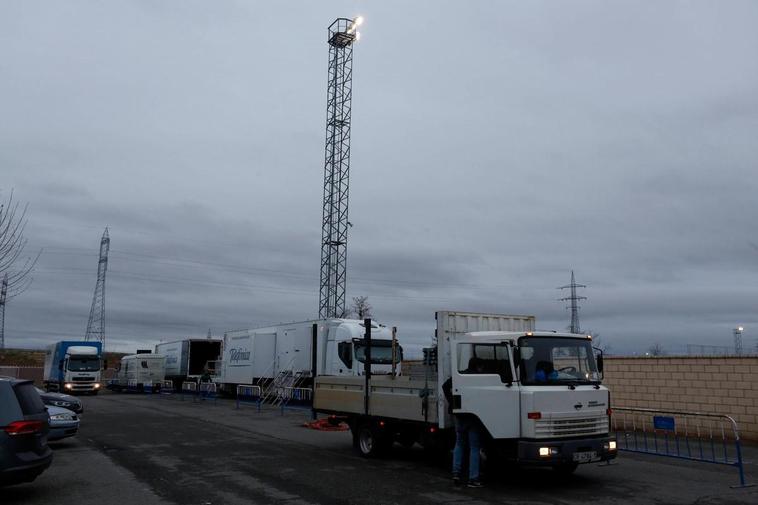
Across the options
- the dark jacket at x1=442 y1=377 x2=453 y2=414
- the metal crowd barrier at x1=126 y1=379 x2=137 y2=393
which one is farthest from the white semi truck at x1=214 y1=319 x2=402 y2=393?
the dark jacket at x1=442 y1=377 x2=453 y2=414

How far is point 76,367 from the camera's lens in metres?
39.9

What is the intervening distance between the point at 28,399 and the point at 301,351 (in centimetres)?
2115

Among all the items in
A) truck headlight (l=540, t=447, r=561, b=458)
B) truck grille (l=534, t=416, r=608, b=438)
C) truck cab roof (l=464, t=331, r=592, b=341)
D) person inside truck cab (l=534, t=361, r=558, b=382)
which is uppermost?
truck cab roof (l=464, t=331, r=592, b=341)

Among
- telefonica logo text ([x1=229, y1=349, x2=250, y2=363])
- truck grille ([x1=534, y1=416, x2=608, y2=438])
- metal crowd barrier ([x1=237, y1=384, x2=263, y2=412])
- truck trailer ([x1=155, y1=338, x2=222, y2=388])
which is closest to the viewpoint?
truck grille ([x1=534, y1=416, x2=608, y2=438])

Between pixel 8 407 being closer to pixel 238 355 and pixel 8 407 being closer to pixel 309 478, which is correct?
pixel 309 478

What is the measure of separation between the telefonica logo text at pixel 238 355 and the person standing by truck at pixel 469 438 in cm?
2509

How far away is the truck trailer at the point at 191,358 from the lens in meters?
42.5

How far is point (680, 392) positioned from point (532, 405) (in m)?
10.4

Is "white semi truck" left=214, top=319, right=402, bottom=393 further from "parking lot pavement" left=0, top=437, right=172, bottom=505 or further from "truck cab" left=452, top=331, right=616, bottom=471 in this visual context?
"truck cab" left=452, top=331, right=616, bottom=471

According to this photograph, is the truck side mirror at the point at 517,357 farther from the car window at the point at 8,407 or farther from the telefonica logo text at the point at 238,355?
the telefonica logo text at the point at 238,355

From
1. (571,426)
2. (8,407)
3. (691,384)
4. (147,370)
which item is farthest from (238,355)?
(571,426)

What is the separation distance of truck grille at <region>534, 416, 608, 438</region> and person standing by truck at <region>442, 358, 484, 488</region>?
108 cm

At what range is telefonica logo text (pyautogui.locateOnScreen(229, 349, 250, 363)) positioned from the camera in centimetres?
3444

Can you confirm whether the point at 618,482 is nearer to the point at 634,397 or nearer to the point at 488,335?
the point at 488,335
